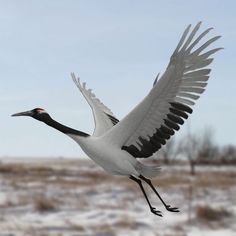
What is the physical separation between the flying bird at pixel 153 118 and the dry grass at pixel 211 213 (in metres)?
18.3

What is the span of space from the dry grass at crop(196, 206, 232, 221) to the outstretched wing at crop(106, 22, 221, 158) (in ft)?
60.1

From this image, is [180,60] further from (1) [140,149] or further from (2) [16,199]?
(2) [16,199]

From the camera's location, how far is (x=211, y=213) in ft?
64.0

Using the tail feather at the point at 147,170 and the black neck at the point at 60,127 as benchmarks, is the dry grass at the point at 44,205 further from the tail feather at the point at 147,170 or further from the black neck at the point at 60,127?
the black neck at the point at 60,127

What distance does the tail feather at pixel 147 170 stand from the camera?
95 cm

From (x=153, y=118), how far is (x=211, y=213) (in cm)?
1921

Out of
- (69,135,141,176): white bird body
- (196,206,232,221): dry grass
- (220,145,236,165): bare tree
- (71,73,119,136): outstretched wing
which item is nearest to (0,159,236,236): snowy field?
(196,206,232,221): dry grass

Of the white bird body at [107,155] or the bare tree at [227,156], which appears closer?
the white bird body at [107,155]

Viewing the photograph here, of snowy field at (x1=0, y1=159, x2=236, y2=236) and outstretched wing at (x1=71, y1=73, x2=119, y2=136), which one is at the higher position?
outstretched wing at (x1=71, y1=73, x2=119, y2=136)

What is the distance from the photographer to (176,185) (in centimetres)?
2759

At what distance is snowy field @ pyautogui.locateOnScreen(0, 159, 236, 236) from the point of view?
17.0 m

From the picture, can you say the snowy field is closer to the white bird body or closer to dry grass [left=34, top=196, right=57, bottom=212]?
dry grass [left=34, top=196, right=57, bottom=212]

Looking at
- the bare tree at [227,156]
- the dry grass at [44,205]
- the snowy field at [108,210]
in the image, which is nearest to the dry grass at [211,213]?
the snowy field at [108,210]

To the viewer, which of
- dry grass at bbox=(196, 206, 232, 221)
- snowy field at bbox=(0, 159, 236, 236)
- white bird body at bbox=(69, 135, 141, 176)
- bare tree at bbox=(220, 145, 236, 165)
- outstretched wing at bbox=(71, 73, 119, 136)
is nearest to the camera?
white bird body at bbox=(69, 135, 141, 176)
